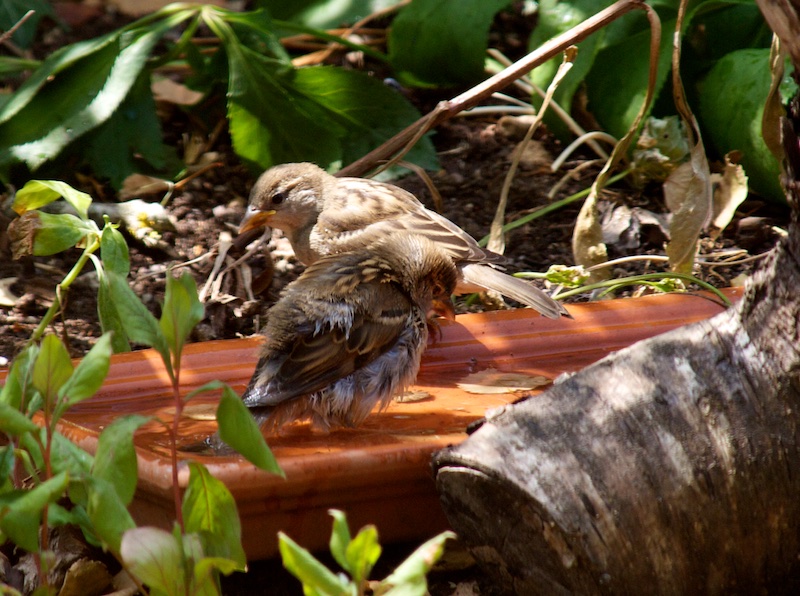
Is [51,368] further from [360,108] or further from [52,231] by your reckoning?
[360,108]

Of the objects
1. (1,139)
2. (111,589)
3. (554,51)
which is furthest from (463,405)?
(1,139)

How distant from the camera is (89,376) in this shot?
173 cm

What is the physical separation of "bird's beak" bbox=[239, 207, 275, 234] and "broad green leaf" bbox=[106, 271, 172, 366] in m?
2.51

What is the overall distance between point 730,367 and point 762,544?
0.37 meters

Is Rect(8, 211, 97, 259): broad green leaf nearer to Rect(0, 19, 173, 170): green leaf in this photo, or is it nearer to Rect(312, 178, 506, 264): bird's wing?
Rect(312, 178, 506, 264): bird's wing

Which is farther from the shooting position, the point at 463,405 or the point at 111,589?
the point at 463,405

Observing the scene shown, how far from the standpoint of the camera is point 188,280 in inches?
67.2

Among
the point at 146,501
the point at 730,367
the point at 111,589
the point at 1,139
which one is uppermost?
the point at 1,139

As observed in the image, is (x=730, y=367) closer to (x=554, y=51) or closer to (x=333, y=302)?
(x=333, y=302)

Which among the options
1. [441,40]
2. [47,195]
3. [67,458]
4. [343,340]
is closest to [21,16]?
[441,40]

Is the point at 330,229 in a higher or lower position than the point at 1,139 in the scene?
lower

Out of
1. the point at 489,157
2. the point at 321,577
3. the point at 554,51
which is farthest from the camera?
the point at 489,157

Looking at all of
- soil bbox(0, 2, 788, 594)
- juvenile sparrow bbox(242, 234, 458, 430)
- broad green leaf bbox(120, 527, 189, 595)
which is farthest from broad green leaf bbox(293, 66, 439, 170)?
broad green leaf bbox(120, 527, 189, 595)

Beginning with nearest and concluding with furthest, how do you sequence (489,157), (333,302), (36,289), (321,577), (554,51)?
(321,577) → (333,302) → (554,51) → (36,289) → (489,157)
